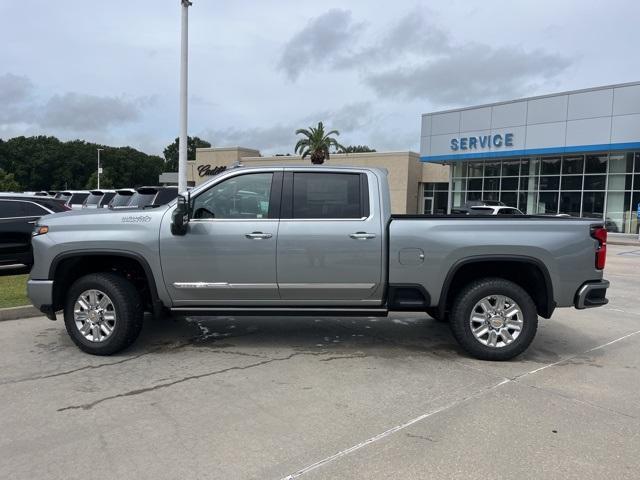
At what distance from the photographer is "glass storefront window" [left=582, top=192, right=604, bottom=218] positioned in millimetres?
29781

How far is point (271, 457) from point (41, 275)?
3.34 m

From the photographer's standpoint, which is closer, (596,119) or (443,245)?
(443,245)

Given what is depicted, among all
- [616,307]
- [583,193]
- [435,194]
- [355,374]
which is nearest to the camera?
[355,374]

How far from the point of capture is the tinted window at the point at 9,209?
10.6 m

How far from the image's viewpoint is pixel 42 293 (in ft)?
17.7

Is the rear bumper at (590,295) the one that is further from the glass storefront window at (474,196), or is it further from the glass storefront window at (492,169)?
the glass storefront window at (474,196)

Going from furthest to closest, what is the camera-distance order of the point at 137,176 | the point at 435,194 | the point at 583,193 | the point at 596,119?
1. the point at 137,176
2. the point at 435,194
3. the point at 583,193
4. the point at 596,119

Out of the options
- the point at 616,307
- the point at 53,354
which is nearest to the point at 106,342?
the point at 53,354

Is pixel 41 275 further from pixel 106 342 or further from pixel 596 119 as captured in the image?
pixel 596 119

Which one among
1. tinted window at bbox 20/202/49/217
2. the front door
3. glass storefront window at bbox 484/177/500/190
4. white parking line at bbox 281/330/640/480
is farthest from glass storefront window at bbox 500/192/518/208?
the front door

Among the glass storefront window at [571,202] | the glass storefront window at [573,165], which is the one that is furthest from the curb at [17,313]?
the glass storefront window at [573,165]

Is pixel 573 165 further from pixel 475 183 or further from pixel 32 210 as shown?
pixel 32 210

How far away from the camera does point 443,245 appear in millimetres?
5293

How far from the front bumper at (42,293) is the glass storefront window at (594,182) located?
30538 millimetres
